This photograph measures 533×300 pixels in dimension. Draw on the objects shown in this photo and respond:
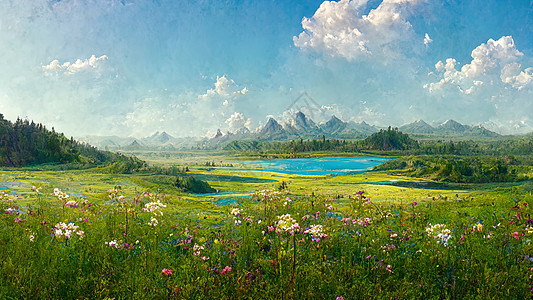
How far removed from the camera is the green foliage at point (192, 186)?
620 inches

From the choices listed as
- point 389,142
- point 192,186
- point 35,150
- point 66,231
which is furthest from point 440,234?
point 389,142

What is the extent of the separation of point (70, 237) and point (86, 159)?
22.9 metres

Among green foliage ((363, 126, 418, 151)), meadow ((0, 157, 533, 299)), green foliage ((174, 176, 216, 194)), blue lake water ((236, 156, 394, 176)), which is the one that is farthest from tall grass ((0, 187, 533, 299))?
green foliage ((363, 126, 418, 151))

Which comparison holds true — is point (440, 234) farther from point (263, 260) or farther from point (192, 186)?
point (192, 186)

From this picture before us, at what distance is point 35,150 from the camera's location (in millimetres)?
22781

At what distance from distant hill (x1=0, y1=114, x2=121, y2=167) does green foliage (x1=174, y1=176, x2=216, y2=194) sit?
11.9m

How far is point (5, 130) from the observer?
23.6 metres

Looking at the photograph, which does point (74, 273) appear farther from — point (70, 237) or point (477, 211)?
point (477, 211)

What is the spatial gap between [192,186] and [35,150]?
1766 centimetres

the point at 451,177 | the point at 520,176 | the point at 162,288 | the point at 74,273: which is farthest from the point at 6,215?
the point at 520,176

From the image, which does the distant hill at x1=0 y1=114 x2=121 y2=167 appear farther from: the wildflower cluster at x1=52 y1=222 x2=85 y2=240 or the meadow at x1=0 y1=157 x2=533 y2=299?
the wildflower cluster at x1=52 y1=222 x2=85 y2=240

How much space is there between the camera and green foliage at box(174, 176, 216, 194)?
51.7 ft

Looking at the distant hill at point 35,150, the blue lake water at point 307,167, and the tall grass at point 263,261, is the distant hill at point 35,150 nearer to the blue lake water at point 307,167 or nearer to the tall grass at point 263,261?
the blue lake water at point 307,167

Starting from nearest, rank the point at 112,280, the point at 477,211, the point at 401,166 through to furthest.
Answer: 1. the point at 112,280
2. the point at 477,211
3. the point at 401,166
